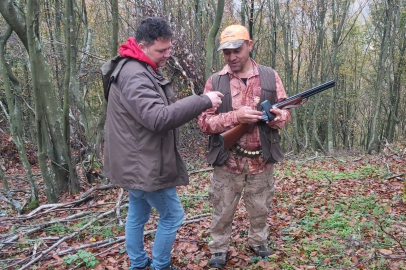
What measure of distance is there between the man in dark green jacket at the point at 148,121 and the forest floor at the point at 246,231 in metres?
1.22

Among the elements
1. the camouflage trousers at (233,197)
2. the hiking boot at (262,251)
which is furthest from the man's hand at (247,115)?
the hiking boot at (262,251)

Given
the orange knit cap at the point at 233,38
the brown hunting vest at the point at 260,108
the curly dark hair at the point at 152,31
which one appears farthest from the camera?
the brown hunting vest at the point at 260,108

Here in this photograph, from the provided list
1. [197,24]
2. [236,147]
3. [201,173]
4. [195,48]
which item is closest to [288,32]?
[197,24]

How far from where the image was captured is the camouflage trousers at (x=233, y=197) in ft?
10.3

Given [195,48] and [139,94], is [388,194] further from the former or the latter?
[195,48]

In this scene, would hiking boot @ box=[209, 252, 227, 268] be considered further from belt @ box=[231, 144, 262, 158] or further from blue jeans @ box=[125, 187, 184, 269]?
belt @ box=[231, 144, 262, 158]

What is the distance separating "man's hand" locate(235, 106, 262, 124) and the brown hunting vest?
214 mm

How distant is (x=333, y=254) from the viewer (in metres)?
3.24

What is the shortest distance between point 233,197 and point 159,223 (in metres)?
0.82

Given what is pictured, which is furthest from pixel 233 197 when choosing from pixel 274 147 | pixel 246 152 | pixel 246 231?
pixel 246 231

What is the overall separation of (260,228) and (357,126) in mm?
25694

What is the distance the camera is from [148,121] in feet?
7.39

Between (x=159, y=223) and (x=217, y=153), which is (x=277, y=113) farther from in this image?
(x=159, y=223)

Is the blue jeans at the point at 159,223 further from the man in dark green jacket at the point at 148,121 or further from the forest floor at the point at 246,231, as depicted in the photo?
the forest floor at the point at 246,231
